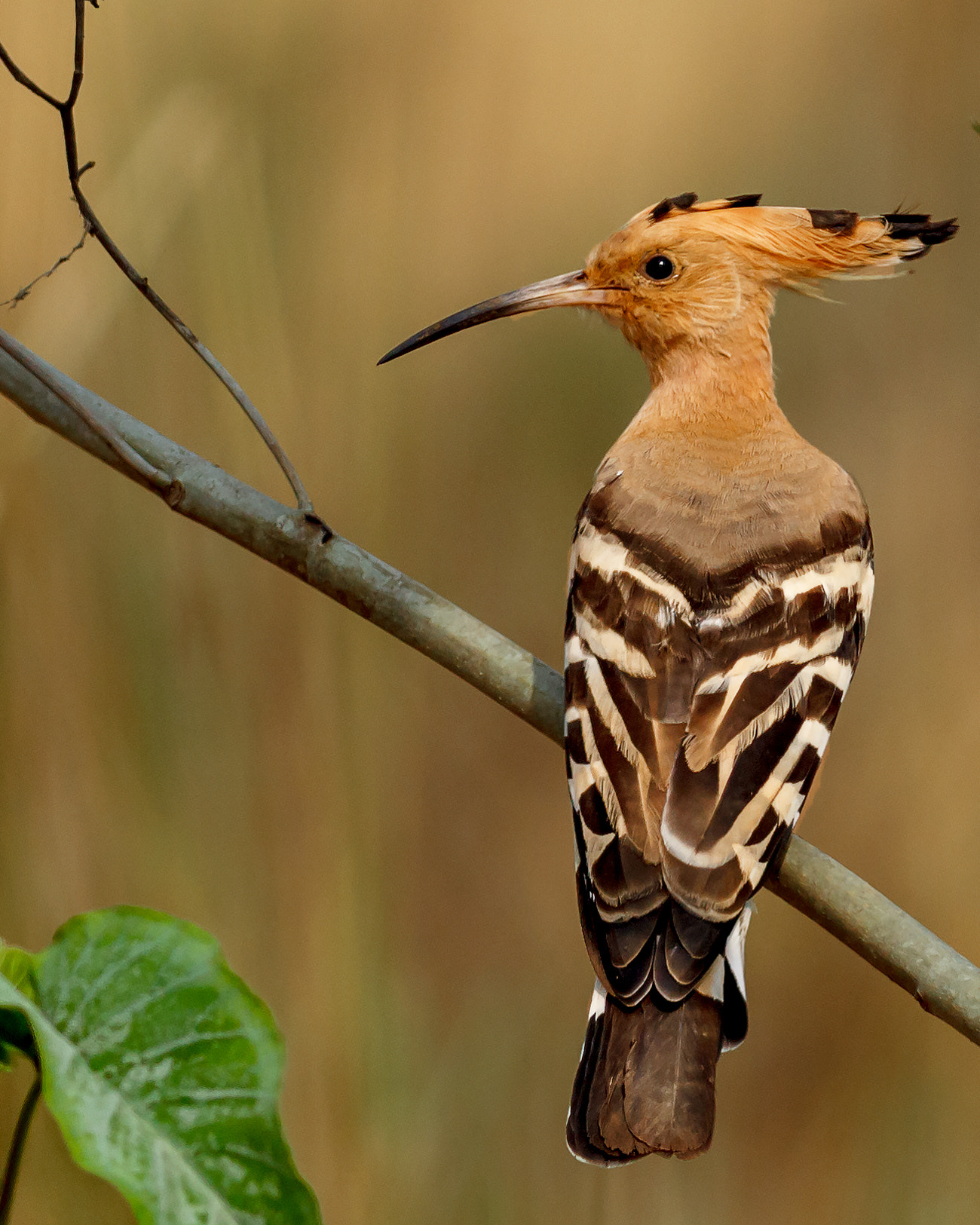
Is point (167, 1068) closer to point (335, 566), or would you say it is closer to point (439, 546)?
point (335, 566)

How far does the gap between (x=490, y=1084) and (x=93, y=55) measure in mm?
1646

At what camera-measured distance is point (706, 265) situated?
5.61 ft

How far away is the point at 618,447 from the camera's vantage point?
1.68 meters

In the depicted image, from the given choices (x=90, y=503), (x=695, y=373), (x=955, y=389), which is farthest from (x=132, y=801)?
(x=955, y=389)

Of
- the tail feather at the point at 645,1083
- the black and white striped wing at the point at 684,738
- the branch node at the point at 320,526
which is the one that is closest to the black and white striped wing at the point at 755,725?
the black and white striped wing at the point at 684,738

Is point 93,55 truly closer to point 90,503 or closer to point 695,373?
point 90,503

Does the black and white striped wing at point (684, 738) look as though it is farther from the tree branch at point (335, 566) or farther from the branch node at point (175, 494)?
the branch node at point (175, 494)

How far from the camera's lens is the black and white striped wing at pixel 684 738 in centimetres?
117

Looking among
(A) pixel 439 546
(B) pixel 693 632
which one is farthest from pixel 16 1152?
(A) pixel 439 546

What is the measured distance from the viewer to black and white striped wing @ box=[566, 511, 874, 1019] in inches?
46.2

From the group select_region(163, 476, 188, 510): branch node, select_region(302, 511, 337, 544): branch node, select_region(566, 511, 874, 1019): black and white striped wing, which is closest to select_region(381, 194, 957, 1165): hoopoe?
select_region(566, 511, 874, 1019): black and white striped wing

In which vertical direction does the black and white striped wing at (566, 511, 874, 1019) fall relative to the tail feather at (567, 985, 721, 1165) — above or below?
above

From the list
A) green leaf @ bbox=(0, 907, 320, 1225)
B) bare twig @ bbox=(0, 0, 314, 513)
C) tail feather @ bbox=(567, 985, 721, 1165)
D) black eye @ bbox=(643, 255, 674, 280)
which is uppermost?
black eye @ bbox=(643, 255, 674, 280)

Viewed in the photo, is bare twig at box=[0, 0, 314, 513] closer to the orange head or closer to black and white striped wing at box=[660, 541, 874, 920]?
Answer: black and white striped wing at box=[660, 541, 874, 920]
